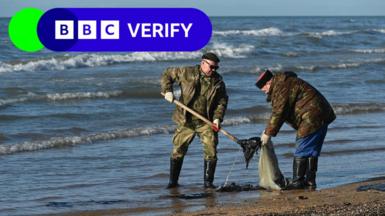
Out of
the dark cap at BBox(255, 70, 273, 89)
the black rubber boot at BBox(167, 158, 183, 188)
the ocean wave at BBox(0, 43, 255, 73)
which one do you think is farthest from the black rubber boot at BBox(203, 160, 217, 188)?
the ocean wave at BBox(0, 43, 255, 73)

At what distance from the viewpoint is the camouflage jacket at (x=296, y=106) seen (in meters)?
9.66

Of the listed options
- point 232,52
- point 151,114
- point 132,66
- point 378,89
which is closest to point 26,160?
point 151,114

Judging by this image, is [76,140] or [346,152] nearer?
[346,152]

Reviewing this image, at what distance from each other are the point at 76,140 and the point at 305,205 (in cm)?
630

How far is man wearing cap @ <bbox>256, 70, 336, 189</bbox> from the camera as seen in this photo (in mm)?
9656

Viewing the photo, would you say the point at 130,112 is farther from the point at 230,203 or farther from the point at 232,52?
the point at 232,52

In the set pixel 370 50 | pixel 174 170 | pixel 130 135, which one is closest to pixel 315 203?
pixel 174 170

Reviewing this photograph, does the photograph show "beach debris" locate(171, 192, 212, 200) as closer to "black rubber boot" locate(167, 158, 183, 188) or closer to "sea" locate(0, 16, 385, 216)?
"sea" locate(0, 16, 385, 216)

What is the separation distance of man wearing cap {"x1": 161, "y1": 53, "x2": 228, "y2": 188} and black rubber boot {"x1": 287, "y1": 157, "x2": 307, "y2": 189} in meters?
0.90

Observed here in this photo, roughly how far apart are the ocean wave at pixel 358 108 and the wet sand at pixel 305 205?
805cm

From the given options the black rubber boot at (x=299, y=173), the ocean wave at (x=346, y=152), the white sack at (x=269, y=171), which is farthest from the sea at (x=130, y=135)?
the white sack at (x=269, y=171)

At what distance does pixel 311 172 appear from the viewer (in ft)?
33.3

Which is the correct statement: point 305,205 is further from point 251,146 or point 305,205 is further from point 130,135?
point 130,135

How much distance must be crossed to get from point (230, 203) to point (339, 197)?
105 cm
